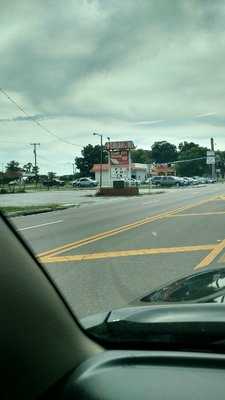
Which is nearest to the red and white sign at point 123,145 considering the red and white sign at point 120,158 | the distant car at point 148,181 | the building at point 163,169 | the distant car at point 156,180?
the red and white sign at point 120,158

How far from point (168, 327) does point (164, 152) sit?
4638 inches

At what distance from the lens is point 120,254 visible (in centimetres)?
1086

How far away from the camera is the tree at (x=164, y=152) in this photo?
366 ft

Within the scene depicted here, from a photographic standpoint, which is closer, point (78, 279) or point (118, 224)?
point (78, 279)

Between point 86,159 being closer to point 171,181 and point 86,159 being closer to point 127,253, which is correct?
point 127,253

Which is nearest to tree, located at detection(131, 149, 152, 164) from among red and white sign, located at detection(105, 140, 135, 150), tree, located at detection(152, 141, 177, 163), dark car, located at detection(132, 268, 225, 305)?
tree, located at detection(152, 141, 177, 163)

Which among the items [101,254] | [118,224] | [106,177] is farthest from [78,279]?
[106,177]

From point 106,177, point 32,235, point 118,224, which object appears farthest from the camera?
point 106,177

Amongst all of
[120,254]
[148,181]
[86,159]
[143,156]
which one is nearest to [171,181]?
[148,181]

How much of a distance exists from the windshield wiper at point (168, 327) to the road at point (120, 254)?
101 inches

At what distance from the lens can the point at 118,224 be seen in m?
17.9

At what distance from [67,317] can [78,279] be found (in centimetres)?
637

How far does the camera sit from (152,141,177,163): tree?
112 m

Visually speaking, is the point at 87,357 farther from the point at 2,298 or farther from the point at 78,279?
the point at 78,279
